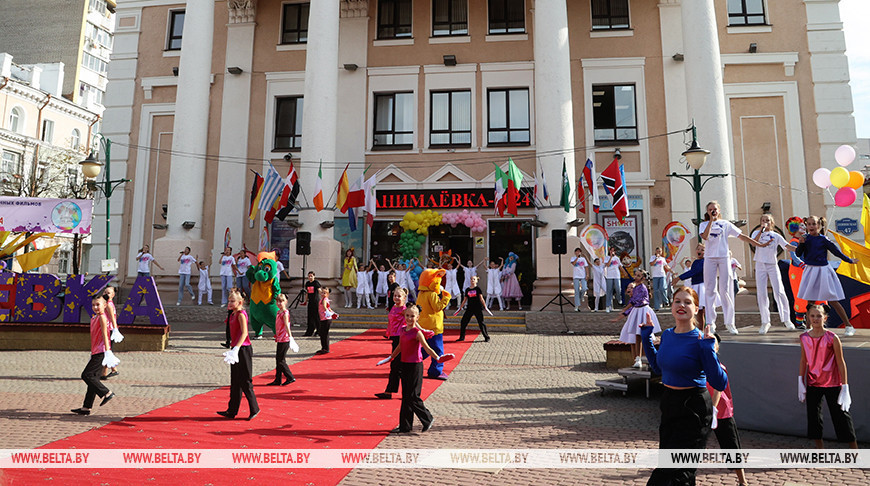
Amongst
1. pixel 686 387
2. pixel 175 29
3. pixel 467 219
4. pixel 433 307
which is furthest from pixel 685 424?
pixel 175 29

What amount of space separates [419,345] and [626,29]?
20.4 m

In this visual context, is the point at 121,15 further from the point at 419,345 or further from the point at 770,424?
the point at 770,424

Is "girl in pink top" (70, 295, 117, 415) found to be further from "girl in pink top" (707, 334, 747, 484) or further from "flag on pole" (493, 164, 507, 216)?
"flag on pole" (493, 164, 507, 216)

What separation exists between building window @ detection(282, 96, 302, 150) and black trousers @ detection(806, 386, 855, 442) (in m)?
21.7

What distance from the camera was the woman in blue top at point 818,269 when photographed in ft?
29.4

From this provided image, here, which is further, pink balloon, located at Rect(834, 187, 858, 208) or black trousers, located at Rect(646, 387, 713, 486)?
pink balloon, located at Rect(834, 187, 858, 208)

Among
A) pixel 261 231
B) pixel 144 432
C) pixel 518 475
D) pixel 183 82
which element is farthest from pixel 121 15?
pixel 518 475

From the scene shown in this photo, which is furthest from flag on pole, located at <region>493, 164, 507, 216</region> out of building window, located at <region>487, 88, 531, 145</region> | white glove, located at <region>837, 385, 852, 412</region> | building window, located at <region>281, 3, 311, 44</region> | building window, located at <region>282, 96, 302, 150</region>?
white glove, located at <region>837, 385, 852, 412</region>

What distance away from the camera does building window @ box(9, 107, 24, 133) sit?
1601 inches

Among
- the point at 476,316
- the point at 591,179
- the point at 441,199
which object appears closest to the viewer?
the point at 476,316

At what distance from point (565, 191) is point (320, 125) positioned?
949 cm

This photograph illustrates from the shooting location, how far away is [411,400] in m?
6.55

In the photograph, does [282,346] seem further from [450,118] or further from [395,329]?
[450,118]

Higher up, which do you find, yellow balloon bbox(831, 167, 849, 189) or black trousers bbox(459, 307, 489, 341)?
yellow balloon bbox(831, 167, 849, 189)
